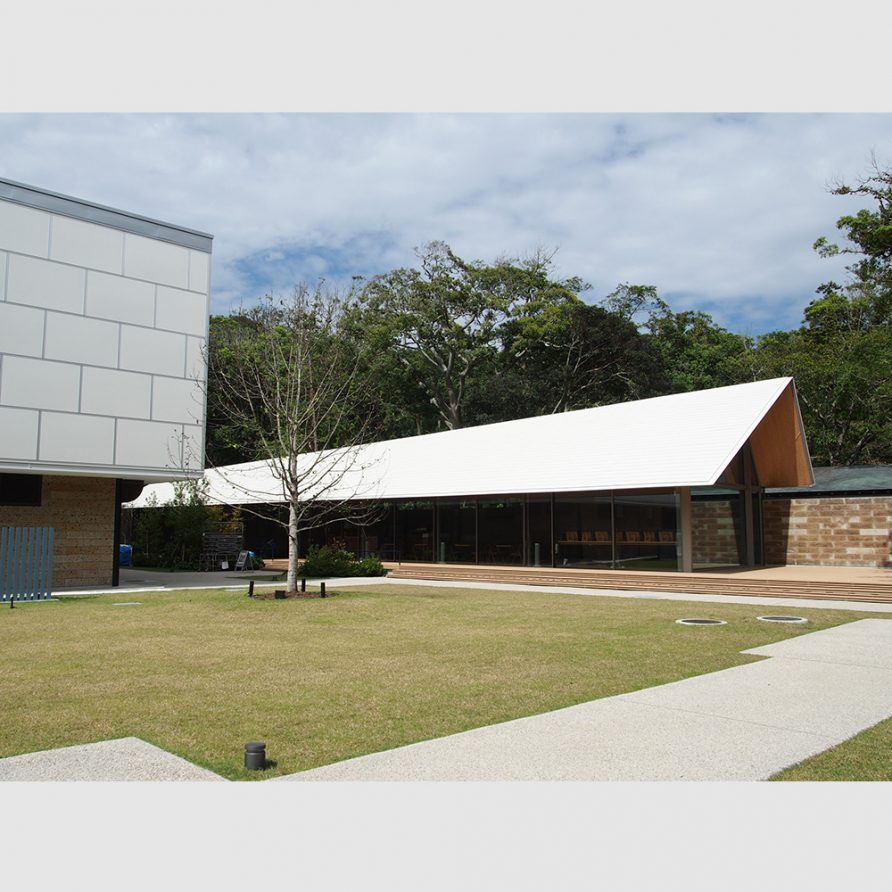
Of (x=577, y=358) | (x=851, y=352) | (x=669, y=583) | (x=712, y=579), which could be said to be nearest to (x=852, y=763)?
(x=712, y=579)

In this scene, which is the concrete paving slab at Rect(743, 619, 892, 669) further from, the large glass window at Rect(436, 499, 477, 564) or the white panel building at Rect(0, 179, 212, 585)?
the white panel building at Rect(0, 179, 212, 585)

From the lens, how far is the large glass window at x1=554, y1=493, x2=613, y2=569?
21234 mm

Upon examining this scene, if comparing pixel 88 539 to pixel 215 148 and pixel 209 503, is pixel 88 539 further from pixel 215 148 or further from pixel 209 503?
pixel 215 148

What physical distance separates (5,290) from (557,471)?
14.7 meters

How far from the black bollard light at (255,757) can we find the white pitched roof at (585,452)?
13224 millimetres

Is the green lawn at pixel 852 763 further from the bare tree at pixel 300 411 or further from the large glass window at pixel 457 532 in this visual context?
the large glass window at pixel 457 532

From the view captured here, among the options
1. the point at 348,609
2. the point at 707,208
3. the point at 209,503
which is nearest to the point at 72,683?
the point at 348,609

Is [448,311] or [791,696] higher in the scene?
[448,311]

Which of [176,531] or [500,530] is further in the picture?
[176,531]

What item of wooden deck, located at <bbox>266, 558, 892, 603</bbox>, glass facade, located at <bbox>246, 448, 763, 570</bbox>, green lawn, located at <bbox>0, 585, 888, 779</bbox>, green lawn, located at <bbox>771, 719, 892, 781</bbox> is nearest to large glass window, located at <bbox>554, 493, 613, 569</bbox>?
glass facade, located at <bbox>246, 448, 763, 570</bbox>

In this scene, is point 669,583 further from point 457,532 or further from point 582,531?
point 457,532

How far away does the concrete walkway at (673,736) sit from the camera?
15.8ft

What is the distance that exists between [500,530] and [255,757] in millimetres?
19323

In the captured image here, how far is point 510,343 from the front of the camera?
48.9 m
